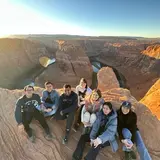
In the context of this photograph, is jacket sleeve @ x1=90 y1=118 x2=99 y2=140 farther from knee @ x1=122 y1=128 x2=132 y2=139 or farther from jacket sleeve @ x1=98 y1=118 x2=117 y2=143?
knee @ x1=122 y1=128 x2=132 y2=139

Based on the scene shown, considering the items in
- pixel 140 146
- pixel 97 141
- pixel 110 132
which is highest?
pixel 110 132

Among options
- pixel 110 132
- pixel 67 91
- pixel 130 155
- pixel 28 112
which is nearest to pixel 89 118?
pixel 110 132

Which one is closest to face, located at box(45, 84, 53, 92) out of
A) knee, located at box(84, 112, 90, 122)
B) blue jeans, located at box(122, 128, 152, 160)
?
knee, located at box(84, 112, 90, 122)

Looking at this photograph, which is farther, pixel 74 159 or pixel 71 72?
pixel 71 72

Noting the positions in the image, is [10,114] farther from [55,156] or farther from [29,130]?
[55,156]

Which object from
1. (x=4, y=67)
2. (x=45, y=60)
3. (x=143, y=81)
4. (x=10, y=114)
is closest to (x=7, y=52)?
(x=4, y=67)

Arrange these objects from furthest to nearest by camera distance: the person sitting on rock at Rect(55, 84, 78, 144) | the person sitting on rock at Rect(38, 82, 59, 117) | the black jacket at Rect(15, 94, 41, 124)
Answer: the person sitting on rock at Rect(38, 82, 59, 117) → the person sitting on rock at Rect(55, 84, 78, 144) → the black jacket at Rect(15, 94, 41, 124)

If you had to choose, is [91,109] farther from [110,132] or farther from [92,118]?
[110,132]

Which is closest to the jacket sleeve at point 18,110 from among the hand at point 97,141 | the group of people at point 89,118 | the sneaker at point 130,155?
the group of people at point 89,118
